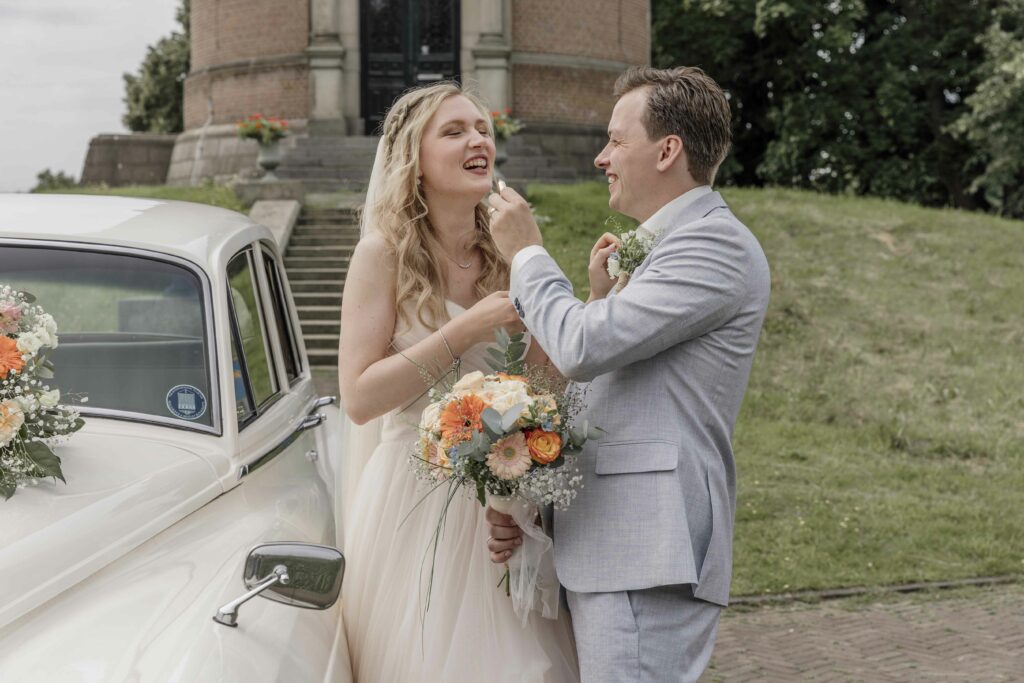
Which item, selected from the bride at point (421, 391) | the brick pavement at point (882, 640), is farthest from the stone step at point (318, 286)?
the bride at point (421, 391)

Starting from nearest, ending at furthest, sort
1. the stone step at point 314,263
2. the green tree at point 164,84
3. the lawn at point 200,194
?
the stone step at point 314,263 < the lawn at point 200,194 < the green tree at point 164,84

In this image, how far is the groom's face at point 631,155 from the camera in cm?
301

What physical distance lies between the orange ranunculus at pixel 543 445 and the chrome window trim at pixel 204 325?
1183mm

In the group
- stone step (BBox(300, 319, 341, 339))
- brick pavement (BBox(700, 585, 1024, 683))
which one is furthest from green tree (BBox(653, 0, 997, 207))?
brick pavement (BBox(700, 585, 1024, 683))

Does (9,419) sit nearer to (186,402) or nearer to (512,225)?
(186,402)

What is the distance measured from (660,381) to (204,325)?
5.23 ft

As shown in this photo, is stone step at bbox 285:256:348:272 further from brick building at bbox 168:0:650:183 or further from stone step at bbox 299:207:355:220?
brick building at bbox 168:0:650:183

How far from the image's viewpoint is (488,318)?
3369mm

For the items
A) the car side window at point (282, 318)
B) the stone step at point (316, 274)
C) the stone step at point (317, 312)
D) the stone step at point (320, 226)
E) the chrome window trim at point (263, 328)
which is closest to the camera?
the chrome window trim at point (263, 328)

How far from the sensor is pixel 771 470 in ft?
35.4

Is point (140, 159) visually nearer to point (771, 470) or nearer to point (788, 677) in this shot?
point (771, 470)

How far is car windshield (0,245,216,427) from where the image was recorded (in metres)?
3.63

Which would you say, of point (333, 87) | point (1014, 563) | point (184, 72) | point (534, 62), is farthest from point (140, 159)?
point (1014, 563)

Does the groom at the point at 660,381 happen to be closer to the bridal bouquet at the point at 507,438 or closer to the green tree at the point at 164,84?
the bridal bouquet at the point at 507,438
